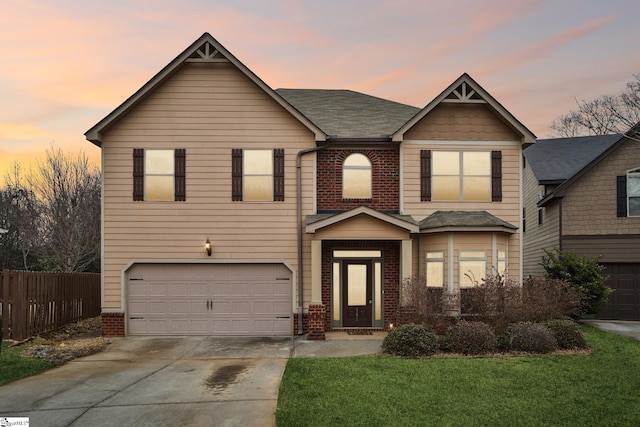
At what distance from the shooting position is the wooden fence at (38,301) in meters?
13.7

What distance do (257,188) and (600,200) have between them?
13106mm

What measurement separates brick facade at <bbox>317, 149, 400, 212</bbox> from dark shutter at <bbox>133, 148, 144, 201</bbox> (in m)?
5.64

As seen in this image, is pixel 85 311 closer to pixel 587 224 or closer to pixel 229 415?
pixel 229 415

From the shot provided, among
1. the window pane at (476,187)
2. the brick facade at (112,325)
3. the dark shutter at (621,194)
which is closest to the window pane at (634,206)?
the dark shutter at (621,194)

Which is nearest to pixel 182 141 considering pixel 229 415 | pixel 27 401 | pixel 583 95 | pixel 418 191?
pixel 418 191

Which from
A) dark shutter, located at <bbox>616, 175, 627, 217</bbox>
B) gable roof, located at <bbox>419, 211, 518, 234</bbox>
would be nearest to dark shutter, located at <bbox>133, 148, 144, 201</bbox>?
gable roof, located at <bbox>419, 211, 518, 234</bbox>

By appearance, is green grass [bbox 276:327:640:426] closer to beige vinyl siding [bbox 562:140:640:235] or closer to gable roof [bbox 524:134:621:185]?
beige vinyl siding [bbox 562:140:640:235]

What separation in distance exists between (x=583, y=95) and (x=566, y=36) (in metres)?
8.18

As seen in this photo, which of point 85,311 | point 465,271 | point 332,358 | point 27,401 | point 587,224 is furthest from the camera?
point 587,224

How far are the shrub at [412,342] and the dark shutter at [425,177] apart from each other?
5402 mm

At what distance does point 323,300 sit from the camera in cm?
1647

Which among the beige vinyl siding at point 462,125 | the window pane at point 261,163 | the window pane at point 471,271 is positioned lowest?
the window pane at point 471,271

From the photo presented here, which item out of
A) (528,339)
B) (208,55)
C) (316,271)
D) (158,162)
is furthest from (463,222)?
(158,162)

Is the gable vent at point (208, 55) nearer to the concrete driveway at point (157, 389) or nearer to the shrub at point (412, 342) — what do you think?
the concrete driveway at point (157, 389)
